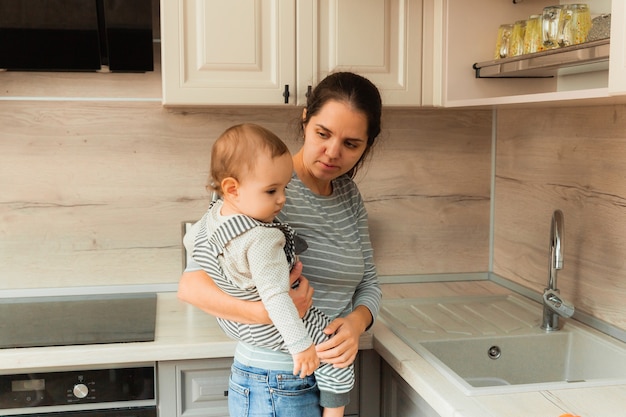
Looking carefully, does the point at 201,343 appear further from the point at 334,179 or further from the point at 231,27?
the point at 231,27

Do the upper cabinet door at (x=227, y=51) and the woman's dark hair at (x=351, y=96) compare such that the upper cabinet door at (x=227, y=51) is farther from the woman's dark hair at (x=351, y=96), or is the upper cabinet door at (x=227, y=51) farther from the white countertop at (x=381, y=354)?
the white countertop at (x=381, y=354)

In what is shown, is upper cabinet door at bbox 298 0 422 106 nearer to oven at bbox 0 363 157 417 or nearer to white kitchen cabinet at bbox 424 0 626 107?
white kitchen cabinet at bbox 424 0 626 107

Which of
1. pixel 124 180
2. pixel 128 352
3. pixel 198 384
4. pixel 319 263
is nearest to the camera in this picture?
pixel 319 263

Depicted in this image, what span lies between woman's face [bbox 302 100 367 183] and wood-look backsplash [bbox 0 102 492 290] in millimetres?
861

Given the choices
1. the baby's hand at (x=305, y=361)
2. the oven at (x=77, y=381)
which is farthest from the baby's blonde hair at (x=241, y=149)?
the oven at (x=77, y=381)

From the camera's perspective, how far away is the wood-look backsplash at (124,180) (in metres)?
2.39

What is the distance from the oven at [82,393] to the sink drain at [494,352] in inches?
34.2

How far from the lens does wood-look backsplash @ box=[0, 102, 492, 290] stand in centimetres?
239

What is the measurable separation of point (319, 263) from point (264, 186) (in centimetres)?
28

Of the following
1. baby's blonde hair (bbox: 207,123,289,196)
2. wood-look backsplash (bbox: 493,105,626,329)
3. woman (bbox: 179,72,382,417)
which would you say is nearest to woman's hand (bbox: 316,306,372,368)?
woman (bbox: 179,72,382,417)

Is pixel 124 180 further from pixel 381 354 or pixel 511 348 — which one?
pixel 511 348

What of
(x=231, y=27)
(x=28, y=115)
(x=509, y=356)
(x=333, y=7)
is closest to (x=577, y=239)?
(x=509, y=356)

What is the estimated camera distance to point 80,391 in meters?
1.97

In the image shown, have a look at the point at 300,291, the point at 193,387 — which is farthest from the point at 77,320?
the point at 300,291
